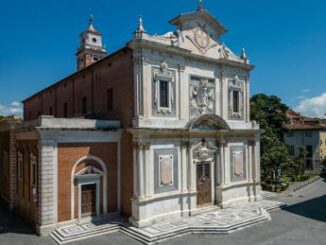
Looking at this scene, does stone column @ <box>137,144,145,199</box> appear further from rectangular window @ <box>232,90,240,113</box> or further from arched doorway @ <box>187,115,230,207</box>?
rectangular window @ <box>232,90,240,113</box>

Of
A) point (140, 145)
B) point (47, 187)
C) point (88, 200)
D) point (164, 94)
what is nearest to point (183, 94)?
point (164, 94)

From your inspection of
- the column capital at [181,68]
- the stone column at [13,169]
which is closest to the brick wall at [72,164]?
the column capital at [181,68]

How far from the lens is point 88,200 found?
18.0 m

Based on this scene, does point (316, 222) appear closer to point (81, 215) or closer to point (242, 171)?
point (242, 171)

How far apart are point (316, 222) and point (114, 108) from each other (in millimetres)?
14925

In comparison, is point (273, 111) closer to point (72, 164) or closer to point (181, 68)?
point (181, 68)

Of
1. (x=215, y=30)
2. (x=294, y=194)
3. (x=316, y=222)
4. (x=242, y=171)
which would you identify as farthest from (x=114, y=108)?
(x=294, y=194)

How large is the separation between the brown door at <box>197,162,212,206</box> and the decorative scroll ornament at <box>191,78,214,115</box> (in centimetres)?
385

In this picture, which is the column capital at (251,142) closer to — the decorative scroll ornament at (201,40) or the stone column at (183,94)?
the stone column at (183,94)

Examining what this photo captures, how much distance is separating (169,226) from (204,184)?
4.81 metres

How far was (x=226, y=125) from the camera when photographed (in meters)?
21.7

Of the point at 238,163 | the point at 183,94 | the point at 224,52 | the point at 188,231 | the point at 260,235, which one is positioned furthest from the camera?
the point at 238,163

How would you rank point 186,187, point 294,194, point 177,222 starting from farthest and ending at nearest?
1. point 294,194
2. point 186,187
3. point 177,222

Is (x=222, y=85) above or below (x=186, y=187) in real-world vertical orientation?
above
